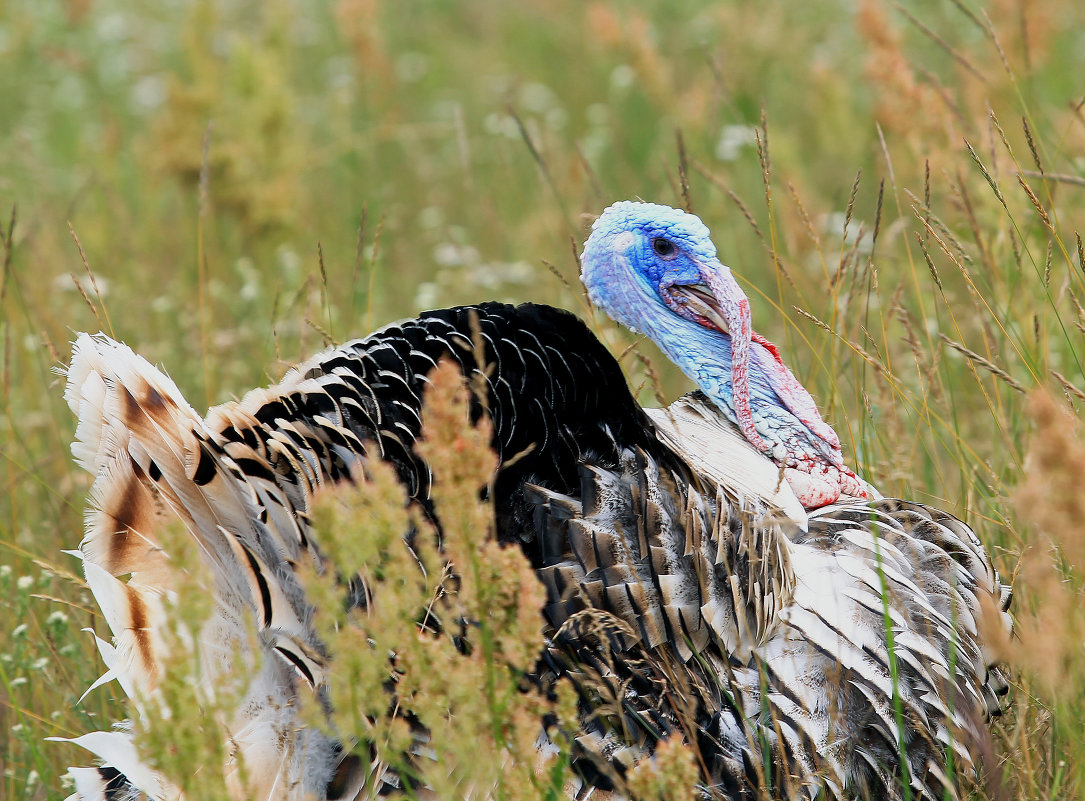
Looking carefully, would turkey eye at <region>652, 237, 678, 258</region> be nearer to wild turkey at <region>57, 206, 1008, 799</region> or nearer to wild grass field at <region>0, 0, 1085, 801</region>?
wild grass field at <region>0, 0, 1085, 801</region>

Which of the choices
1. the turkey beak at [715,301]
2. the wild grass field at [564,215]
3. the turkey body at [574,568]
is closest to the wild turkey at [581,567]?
the turkey body at [574,568]

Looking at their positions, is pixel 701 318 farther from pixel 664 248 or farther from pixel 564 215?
pixel 564 215

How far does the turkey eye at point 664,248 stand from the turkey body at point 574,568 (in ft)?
1.43

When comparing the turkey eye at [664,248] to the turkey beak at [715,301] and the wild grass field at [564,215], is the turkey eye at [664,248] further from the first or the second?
the wild grass field at [564,215]

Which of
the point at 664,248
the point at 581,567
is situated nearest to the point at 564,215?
the point at 664,248

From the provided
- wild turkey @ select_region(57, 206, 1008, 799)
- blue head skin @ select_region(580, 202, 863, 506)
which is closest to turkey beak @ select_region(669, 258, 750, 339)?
blue head skin @ select_region(580, 202, 863, 506)

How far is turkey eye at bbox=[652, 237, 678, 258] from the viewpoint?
2.54 metres

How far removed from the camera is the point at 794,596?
217 centimetres

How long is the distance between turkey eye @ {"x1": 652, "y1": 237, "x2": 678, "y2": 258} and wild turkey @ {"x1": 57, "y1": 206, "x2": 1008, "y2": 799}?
17.0 inches

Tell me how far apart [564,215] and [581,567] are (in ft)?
6.38

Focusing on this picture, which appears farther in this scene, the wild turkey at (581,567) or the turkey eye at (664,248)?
the turkey eye at (664,248)

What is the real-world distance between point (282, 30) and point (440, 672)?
511 centimetres

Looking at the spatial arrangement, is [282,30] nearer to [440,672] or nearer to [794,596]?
[794,596]

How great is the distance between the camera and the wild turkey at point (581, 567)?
199 centimetres
